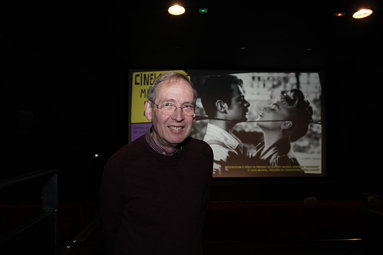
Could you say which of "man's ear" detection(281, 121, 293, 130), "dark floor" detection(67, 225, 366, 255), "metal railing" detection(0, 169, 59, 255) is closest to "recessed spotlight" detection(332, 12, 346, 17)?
"man's ear" detection(281, 121, 293, 130)

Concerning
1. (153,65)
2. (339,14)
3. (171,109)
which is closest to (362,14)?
(339,14)

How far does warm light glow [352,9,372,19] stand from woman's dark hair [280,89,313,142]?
241cm

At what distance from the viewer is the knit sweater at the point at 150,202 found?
108 centimetres

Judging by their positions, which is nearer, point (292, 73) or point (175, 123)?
point (175, 123)

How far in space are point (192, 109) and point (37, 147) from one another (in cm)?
460

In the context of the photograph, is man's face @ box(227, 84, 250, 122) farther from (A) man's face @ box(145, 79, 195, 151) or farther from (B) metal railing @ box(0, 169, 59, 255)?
(B) metal railing @ box(0, 169, 59, 255)

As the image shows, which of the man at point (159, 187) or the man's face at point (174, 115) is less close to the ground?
the man's face at point (174, 115)

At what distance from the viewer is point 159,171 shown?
1117 millimetres

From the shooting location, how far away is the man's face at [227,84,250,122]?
5.86 m

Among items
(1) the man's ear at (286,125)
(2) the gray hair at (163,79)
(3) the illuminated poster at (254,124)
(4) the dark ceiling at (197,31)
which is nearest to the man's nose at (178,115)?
(2) the gray hair at (163,79)

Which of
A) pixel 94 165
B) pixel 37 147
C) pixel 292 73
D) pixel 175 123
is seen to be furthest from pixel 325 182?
pixel 37 147

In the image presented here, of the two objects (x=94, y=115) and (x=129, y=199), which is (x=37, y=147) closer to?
(x=94, y=115)

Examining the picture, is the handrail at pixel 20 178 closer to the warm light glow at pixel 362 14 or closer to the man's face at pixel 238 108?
the warm light glow at pixel 362 14

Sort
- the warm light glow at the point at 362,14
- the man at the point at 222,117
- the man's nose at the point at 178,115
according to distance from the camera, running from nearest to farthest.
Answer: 1. the man's nose at the point at 178,115
2. the warm light glow at the point at 362,14
3. the man at the point at 222,117
